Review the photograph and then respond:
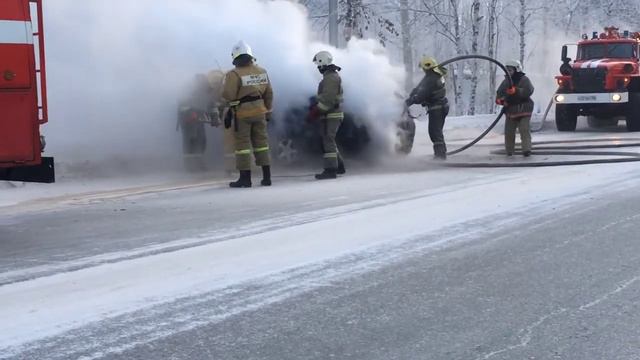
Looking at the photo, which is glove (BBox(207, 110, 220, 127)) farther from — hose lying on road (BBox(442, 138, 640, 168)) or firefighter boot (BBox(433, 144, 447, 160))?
firefighter boot (BBox(433, 144, 447, 160))

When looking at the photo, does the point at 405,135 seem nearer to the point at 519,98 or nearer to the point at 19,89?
the point at 519,98

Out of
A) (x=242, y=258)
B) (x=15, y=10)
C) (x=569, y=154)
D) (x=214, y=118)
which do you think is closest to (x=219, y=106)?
(x=214, y=118)

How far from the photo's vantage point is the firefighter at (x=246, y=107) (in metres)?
10.1

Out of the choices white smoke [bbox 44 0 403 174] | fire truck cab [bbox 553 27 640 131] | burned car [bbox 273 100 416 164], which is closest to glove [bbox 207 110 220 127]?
white smoke [bbox 44 0 403 174]

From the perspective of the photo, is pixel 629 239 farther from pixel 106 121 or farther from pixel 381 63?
pixel 106 121

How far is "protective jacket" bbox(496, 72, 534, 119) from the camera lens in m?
13.3

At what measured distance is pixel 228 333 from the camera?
434cm

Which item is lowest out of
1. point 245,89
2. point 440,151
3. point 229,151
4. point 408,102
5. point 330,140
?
point 440,151

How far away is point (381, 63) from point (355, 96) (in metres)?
0.77

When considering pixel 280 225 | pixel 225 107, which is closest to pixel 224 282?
pixel 280 225

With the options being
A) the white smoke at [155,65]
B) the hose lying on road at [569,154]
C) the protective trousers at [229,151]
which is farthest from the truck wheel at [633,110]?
the protective trousers at [229,151]

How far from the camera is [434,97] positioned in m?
13.0

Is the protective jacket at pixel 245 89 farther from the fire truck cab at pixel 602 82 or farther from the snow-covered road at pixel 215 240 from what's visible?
the fire truck cab at pixel 602 82

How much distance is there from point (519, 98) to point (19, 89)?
29.3 ft
